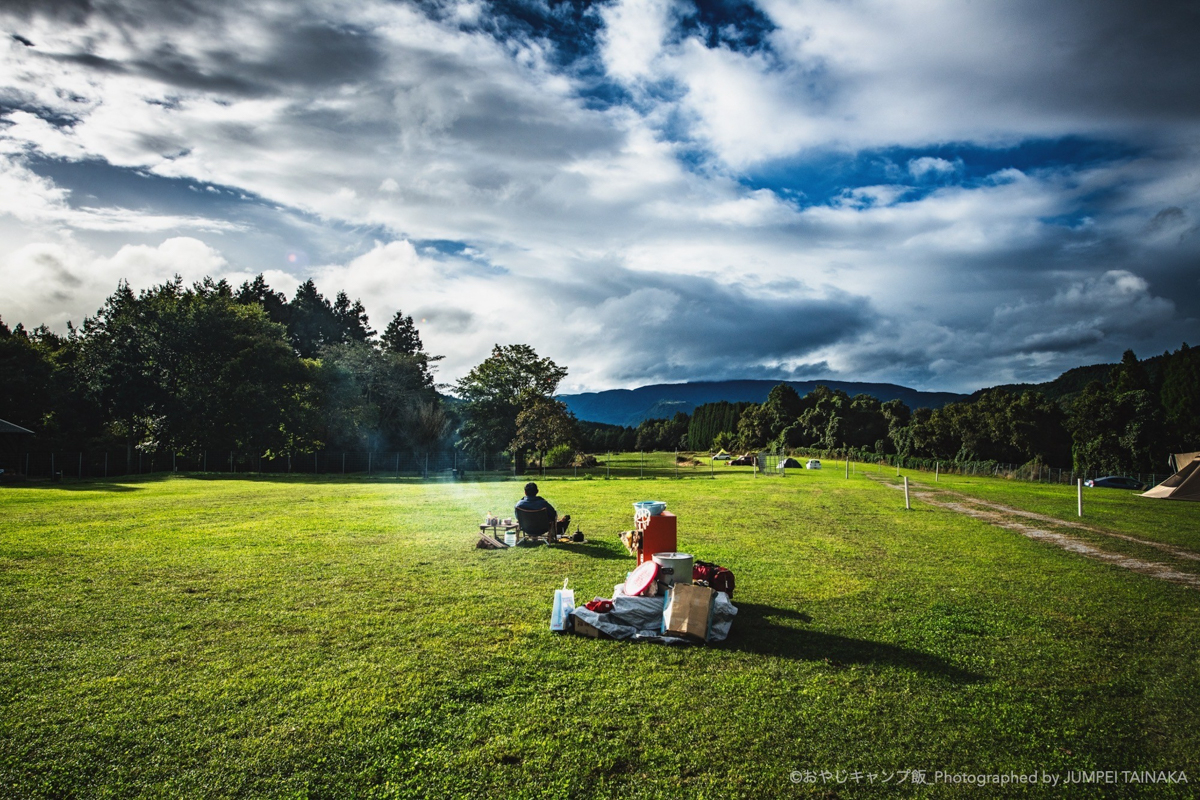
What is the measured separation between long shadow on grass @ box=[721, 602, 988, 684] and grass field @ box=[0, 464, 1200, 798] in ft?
0.14

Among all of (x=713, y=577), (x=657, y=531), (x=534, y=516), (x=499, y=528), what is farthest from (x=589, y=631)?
(x=499, y=528)

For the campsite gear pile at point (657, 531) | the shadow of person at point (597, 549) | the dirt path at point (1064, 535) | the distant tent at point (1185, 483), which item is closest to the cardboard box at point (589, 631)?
the campsite gear pile at point (657, 531)

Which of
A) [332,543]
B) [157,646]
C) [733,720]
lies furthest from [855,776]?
[332,543]

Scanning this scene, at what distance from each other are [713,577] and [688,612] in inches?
79.5

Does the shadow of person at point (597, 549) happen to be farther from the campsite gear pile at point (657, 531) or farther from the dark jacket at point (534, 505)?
the campsite gear pile at point (657, 531)

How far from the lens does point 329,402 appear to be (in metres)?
49.8

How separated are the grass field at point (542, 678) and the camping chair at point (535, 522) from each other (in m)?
1.11

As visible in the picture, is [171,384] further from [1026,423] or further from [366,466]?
[1026,423]

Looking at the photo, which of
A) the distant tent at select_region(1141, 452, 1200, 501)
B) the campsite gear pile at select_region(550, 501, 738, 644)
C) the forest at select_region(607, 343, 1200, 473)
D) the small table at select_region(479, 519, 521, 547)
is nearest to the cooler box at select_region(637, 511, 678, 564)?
the campsite gear pile at select_region(550, 501, 738, 644)

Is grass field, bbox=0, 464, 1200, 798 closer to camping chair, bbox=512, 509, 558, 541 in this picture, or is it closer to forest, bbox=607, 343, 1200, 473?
camping chair, bbox=512, 509, 558, 541

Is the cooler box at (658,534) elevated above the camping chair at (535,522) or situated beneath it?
elevated above

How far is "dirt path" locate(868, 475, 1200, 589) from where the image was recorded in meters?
12.5

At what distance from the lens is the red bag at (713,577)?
9281 mm

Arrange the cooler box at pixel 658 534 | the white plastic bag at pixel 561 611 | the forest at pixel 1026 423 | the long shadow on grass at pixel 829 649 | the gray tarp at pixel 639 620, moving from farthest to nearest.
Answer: the forest at pixel 1026 423 < the cooler box at pixel 658 534 < the white plastic bag at pixel 561 611 < the gray tarp at pixel 639 620 < the long shadow on grass at pixel 829 649
